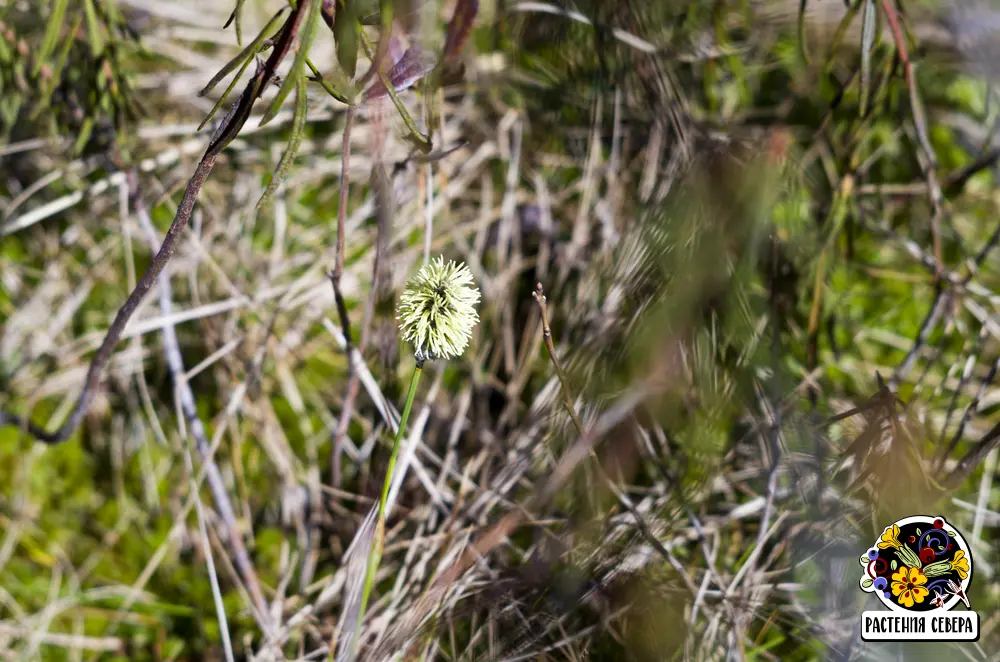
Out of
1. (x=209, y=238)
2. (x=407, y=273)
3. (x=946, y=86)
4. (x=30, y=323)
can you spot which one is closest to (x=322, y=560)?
(x=407, y=273)

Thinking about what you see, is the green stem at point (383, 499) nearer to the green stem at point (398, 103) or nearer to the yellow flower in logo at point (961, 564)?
the green stem at point (398, 103)

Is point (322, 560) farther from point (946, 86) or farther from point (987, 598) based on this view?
point (946, 86)

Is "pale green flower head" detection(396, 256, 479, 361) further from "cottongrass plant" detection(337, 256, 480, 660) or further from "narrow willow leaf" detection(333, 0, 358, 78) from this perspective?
"narrow willow leaf" detection(333, 0, 358, 78)

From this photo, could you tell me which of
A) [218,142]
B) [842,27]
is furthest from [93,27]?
[842,27]

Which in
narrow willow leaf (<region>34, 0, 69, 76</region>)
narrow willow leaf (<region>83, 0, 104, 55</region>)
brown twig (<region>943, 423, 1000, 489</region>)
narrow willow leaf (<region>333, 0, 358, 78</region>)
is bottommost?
brown twig (<region>943, 423, 1000, 489</region>)

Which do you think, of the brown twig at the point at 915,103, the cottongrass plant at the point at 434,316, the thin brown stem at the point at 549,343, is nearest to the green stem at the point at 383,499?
the cottongrass plant at the point at 434,316

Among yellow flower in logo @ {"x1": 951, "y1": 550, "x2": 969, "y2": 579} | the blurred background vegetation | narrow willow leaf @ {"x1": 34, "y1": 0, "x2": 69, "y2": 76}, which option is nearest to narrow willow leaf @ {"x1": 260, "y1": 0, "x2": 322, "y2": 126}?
the blurred background vegetation
